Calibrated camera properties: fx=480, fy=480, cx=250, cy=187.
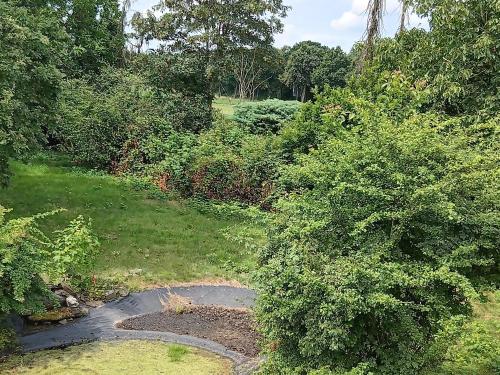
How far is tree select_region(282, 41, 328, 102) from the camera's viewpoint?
47.2 m

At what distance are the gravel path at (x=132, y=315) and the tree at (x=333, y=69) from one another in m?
37.8

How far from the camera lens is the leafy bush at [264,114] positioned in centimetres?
1878

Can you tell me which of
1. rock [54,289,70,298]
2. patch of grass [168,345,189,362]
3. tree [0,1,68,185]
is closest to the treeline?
tree [0,1,68,185]

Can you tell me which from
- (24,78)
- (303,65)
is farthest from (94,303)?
(303,65)

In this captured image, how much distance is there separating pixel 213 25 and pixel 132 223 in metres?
9.04

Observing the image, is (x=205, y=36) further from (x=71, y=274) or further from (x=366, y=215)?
(x=366, y=215)

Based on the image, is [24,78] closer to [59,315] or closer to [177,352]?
[59,315]

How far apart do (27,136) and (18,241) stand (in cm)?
369

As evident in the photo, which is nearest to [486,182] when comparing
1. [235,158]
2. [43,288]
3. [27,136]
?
[43,288]

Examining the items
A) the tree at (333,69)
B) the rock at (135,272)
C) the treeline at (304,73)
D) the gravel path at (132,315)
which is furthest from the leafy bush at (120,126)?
the tree at (333,69)

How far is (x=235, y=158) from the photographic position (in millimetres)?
13609

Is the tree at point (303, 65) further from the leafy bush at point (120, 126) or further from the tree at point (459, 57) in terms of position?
the tree at point (459, 57)

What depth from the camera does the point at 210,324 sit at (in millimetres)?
7648

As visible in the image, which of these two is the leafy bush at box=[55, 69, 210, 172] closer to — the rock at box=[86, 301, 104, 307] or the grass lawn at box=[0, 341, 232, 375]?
the rock at box=[86, 301, 104, 307]
